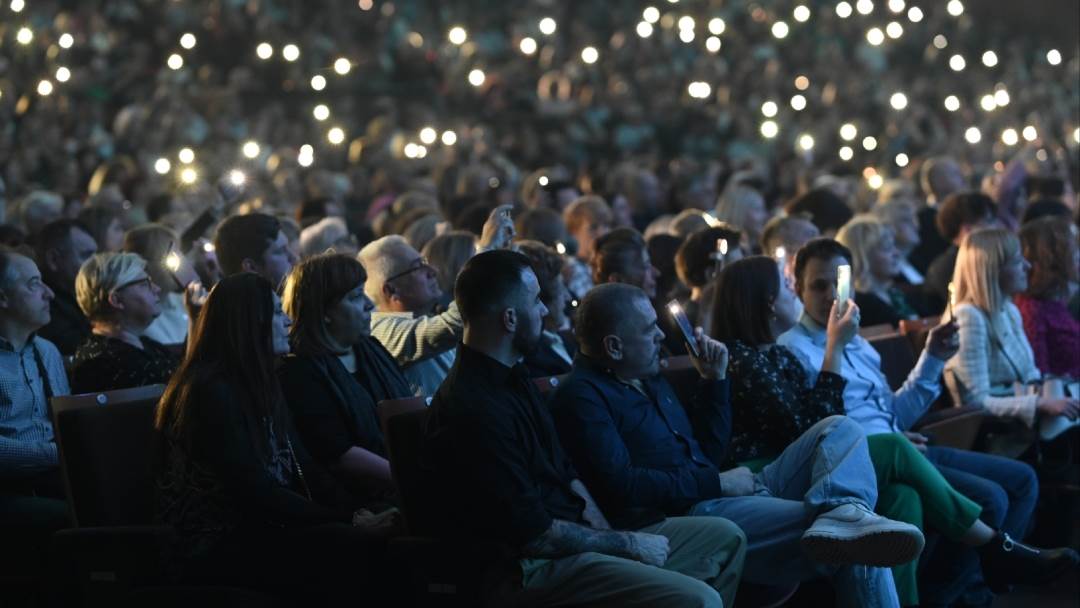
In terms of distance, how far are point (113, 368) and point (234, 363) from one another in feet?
4.29

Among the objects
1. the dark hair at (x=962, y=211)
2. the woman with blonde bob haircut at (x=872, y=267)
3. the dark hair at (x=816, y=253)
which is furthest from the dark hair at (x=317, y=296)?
the dark hair at (x=962, y=211)

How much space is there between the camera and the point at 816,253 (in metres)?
6.04

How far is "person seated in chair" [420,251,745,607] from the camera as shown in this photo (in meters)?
4.04

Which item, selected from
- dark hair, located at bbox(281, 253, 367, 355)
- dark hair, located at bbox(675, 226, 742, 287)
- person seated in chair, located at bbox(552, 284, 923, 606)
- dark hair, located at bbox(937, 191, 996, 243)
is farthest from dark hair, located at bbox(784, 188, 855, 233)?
dark hair, located at bbox(281, 253, 367, 355)

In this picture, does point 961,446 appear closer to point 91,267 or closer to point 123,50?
point 91,267

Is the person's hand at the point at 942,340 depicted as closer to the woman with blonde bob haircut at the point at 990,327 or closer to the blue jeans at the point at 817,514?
the woman with blonde bob haircut at the point at 990,327

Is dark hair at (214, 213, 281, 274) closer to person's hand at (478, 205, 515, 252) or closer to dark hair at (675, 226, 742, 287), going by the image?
person's hand at (478, 205, 515, 252)

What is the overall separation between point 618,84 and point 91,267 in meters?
11.9

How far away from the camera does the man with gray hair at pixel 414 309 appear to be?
18.0ft

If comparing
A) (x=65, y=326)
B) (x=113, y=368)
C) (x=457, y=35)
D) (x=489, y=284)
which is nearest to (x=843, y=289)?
(x=489, y=284)

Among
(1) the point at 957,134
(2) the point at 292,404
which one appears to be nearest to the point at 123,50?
(1) the point at 957,134

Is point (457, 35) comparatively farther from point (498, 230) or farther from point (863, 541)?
point (863, 541)

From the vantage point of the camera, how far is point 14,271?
547 centimetres

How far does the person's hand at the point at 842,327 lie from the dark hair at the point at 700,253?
1418 millimetres
